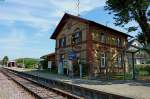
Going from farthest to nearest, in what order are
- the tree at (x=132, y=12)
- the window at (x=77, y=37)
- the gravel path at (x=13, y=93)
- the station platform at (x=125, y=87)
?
the window at (x=77, y=37)
the tree at (x=132, y=12)
the gravel path at (x=13, y=93)
the station platform at (x=125, y=87)

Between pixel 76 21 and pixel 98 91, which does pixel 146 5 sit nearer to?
pixel 76 21

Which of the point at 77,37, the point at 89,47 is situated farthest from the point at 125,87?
the point at 77,37

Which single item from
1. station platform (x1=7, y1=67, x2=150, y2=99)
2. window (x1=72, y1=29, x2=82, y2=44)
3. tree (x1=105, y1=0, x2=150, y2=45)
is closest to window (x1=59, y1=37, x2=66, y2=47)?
window (x1=72, y1=29, x2=82, y2=44)

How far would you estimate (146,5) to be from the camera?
27.0 m

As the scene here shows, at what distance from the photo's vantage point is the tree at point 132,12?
88.8 ft

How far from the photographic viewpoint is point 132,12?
28.0m

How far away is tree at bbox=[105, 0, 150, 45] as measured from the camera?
27.1 m

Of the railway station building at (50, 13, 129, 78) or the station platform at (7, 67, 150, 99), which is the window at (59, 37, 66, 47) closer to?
the railway station building at (50, 13, 129, 78)

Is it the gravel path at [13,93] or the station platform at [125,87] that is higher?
the station platform at [125,87]

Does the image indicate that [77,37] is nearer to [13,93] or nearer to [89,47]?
[89,47]

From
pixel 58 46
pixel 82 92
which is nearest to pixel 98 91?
pixel 82 92

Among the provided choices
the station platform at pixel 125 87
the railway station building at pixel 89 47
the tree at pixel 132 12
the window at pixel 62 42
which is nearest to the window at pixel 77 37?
the railway station building at pixel 89 47

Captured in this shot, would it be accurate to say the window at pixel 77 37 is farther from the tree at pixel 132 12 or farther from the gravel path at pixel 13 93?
the gravel path at pixel 13 93

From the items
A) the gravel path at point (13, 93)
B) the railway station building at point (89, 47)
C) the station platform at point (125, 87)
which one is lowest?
the gravel path at point (13, 93)
